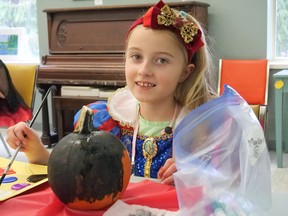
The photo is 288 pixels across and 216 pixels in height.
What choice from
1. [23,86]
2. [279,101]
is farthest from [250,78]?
[23,86]

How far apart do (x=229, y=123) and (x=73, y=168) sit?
0.26 metres

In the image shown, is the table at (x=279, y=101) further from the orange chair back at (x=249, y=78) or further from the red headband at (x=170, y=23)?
the red headband at (x=170, y=23)

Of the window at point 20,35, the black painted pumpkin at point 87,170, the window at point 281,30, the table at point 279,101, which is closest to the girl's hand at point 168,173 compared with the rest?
the black painted pumpkin at point 87,170

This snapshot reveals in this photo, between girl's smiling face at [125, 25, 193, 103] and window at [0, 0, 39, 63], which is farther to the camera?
window at [0, 0, 39, 63]

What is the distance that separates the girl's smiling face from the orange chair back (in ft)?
7.41

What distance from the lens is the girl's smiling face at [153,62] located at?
1.03 metres

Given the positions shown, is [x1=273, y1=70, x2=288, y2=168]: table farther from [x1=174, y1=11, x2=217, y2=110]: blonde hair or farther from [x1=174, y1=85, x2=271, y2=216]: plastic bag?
[x1=174, y1=85, x2=271, y2=216]: plastic bag

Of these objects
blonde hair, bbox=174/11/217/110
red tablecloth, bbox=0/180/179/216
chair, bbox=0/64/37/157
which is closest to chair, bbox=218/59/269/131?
chair, bbox=0/64/37/157

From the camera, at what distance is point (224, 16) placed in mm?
3619

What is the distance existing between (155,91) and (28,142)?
335mm

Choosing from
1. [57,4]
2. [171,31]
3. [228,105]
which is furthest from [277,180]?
[57,4]

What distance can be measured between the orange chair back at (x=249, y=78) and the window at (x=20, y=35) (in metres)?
2.28

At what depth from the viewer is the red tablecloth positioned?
2.40ft

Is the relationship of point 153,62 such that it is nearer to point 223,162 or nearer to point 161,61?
point 161,61
